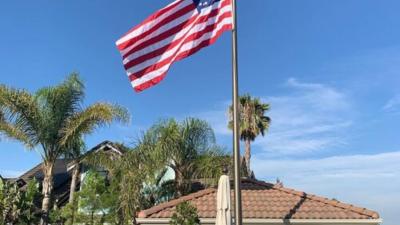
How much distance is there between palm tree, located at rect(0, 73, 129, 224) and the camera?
2033 centimetres

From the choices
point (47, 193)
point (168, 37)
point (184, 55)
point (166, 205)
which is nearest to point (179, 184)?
point (166, 205)

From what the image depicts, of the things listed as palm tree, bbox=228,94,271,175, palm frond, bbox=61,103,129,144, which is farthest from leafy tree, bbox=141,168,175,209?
palm tree, bbox=228,94,271,175

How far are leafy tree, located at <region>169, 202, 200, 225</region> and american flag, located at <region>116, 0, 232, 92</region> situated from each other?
6501 mm

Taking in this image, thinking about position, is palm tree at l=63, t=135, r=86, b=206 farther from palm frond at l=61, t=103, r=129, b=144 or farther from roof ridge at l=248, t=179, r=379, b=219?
roof ridge at l=248, t=179, r=379, b=219

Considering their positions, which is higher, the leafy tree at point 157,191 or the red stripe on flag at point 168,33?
the red stripe on flag at point 168,33

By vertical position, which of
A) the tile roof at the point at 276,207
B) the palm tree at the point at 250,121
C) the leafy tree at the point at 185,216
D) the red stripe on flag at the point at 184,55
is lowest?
the leafy tree at the point at 185,216

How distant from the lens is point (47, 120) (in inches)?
804

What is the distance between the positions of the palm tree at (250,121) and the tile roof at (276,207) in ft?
66.8

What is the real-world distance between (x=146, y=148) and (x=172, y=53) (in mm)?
10301

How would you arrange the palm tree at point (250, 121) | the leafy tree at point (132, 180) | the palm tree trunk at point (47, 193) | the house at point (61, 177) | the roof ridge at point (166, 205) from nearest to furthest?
the roof ridge at point (166, 205)
the leafy tree at point (132, 180)
the palm tree trunk at point (47, 193)
the house at point (61, 177)
the palm tree at point (250, 121)

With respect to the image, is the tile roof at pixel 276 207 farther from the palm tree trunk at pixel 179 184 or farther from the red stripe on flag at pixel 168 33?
the red stripe on flag at pixel 168 33

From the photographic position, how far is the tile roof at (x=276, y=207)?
52.5 ft

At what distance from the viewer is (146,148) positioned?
19.4 metres

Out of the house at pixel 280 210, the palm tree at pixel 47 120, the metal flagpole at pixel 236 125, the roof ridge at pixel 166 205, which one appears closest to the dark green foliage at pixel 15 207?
the palm tree at pixel 47 120
